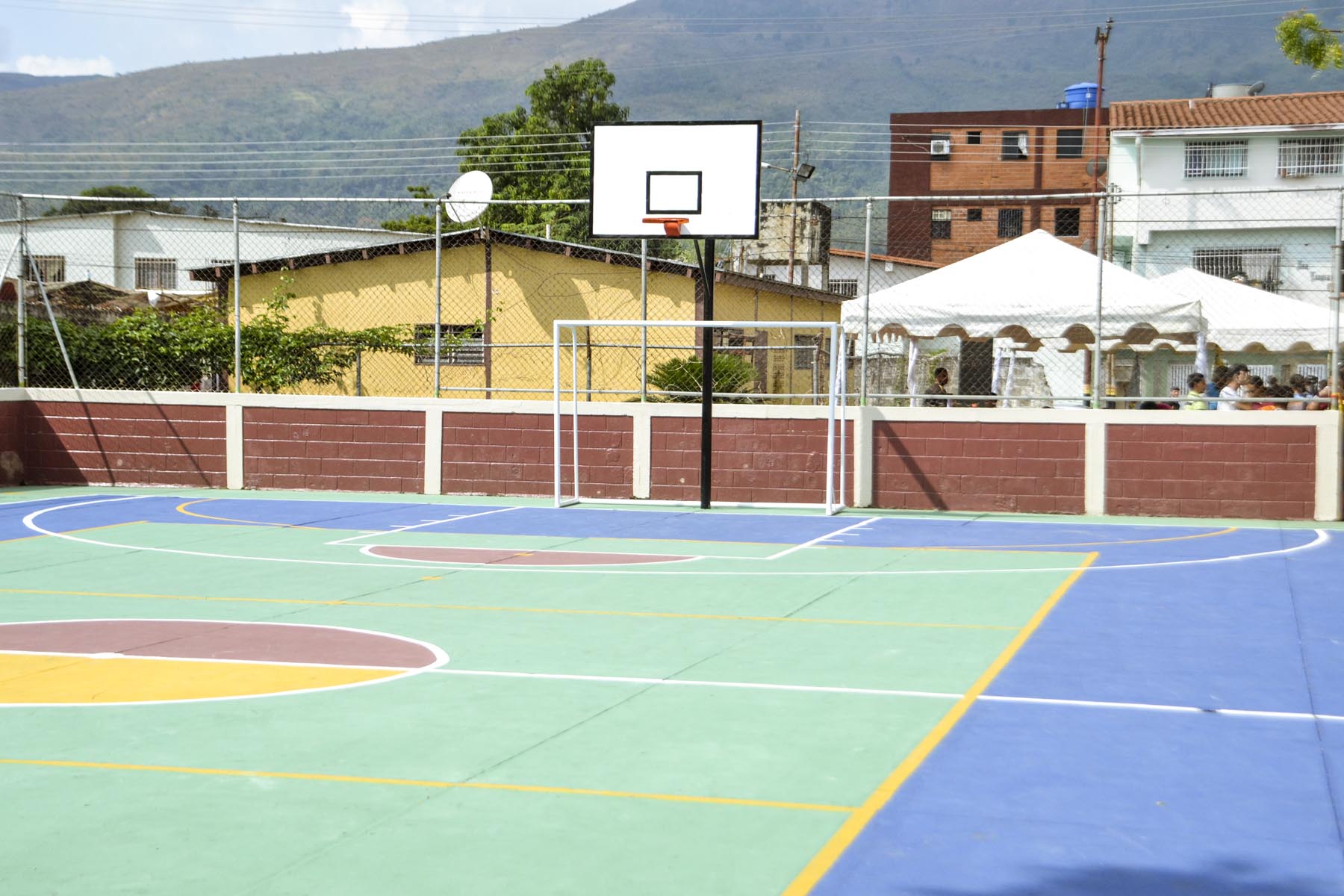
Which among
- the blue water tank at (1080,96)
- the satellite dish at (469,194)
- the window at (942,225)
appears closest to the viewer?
the satellite dish at (469,194)

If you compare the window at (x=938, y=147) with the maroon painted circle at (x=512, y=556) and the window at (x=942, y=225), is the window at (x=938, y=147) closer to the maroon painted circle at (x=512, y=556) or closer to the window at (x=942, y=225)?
the window at (x=942, y=225)

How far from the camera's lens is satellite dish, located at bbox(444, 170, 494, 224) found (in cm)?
2061

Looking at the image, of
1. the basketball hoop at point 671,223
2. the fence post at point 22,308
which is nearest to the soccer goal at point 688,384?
the basketball hoop at point 671,223

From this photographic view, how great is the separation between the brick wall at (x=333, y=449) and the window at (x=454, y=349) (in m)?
3.64

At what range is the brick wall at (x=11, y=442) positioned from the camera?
1827cm

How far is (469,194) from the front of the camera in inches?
867

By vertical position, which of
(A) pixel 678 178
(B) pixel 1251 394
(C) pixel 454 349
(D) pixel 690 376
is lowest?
(B) pixel 1251 394

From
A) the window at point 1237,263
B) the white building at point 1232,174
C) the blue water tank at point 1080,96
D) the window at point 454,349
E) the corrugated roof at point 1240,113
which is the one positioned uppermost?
the blue water tank at point 1080,96

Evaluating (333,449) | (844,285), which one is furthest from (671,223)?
(844,285)

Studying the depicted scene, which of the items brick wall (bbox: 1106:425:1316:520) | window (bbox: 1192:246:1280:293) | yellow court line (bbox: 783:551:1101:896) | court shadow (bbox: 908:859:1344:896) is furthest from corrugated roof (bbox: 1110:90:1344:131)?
court shadow (bbox: 908:859:1344:896)

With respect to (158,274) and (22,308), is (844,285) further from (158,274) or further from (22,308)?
(22,308)

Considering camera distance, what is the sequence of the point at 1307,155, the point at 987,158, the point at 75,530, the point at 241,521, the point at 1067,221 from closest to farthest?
the point at 75,530
the point at 241,521
the point at 1307,155
the point at 1067,221
the point at 987,158

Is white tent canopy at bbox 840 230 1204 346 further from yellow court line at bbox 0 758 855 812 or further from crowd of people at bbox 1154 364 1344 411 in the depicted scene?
yellow court line at bbox 0 758 855 812

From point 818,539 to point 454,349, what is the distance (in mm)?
10003
